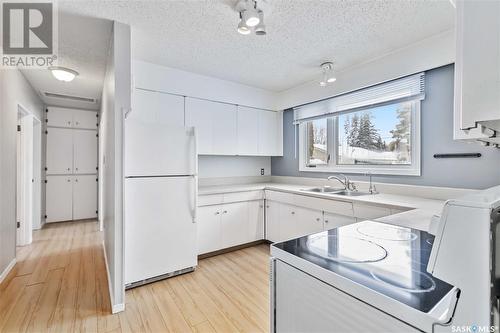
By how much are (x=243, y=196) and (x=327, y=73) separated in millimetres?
1897

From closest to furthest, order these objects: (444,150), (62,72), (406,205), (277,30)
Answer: (406,205)
(277,30)
(444,150)
(62,72)

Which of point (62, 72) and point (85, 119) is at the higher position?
point (62, 72)

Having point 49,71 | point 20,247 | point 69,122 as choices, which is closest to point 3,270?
point 20,247

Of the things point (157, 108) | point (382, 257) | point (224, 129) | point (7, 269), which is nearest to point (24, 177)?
point (7, 269)

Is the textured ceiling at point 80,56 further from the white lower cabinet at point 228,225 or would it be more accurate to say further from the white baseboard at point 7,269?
the white baseboard at point 7,269

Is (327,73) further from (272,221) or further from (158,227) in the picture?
(158,227)

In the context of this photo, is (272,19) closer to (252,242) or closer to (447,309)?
(447,309)

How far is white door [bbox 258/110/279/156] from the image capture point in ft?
12.3

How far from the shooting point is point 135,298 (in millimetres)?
2055

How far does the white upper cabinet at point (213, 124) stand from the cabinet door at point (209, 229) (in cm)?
77

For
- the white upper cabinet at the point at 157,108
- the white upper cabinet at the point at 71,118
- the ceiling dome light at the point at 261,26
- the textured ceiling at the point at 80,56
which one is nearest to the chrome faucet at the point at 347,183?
the ceiling dome light at the point at 261,26

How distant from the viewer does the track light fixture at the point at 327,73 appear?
8.91 ft

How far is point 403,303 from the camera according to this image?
1.96 feet

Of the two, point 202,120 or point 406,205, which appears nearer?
point 406,205
